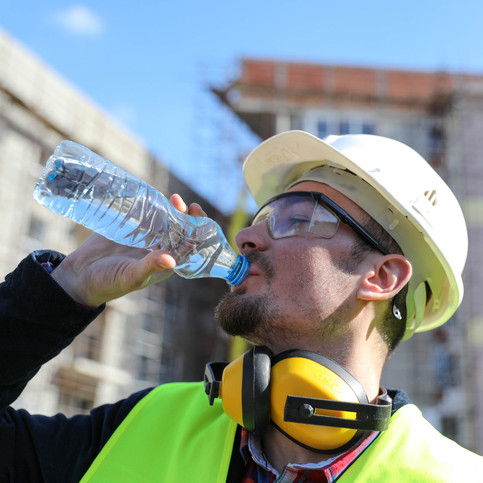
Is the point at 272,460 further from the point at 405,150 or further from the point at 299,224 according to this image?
the point at 405,150

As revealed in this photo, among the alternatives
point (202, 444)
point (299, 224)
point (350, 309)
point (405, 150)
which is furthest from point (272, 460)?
point (405, 150)

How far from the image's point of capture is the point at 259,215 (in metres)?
2.99

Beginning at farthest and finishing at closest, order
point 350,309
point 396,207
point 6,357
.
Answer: point 396,207, point 350,309, point 6,357

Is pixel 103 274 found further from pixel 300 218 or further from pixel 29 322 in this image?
pixel 300 218

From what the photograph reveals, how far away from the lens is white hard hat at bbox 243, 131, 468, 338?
284 cm

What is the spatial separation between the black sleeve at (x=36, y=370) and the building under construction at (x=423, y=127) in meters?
19.6

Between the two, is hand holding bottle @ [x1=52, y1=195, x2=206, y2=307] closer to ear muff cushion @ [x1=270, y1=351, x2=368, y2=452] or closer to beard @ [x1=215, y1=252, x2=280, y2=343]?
beard @ [x1=215, y1=252, x2=280, y2=343]

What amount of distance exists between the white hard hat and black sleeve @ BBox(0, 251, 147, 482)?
126cm

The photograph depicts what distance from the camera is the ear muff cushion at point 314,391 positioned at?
2188mm

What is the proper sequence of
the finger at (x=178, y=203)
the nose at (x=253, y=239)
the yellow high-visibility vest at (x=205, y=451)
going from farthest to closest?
the nose at (x=253, y=239) → the finger at (x=178, y=203) → the yellow high-visibility vest at (x=205, y=451)

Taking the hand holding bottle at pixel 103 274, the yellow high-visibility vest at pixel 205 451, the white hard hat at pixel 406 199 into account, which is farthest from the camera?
the white hard hat at pixel 406 199

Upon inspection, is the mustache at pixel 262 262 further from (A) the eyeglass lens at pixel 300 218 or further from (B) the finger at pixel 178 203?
(B) the finger at pixel 178 203

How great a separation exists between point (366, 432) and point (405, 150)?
4.45 feet

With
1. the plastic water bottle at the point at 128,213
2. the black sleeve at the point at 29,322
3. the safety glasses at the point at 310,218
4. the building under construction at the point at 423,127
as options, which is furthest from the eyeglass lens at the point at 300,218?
the building under construction at the point at 423,127
